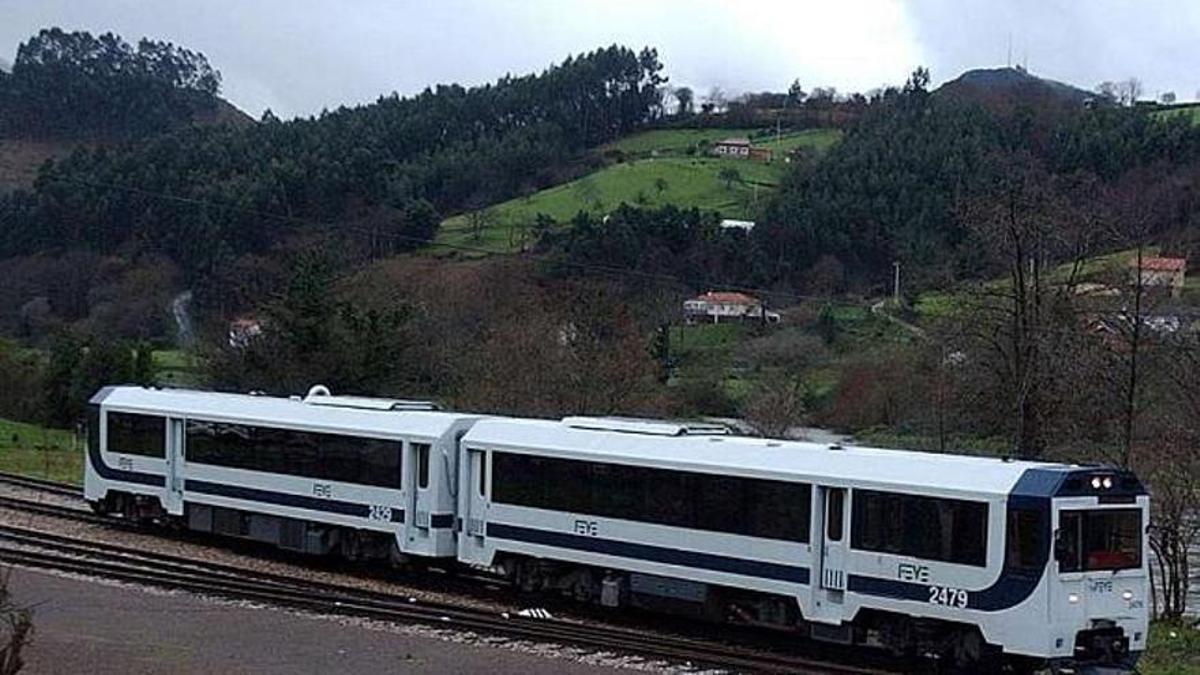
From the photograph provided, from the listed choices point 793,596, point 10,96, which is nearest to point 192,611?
point 793,596

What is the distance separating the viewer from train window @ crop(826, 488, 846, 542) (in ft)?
60.6

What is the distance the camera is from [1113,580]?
17219 mm

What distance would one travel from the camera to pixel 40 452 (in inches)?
1887

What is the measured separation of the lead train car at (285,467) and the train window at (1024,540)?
965cm

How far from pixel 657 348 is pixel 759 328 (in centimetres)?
1703

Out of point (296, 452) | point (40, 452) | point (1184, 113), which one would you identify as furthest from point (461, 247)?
point (296, 452)

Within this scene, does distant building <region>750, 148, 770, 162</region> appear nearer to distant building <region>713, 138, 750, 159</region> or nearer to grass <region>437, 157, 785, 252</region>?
distant building <region>713, 138, 750, 159</region>

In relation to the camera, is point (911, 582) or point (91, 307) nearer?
point (911, 582)

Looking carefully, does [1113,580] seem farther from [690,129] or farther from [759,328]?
[690,129]

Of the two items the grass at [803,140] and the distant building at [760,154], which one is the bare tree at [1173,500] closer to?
the grass at [803,140]

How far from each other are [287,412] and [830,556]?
11501mm

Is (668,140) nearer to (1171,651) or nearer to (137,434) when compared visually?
(137,434)

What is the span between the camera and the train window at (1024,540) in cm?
1672

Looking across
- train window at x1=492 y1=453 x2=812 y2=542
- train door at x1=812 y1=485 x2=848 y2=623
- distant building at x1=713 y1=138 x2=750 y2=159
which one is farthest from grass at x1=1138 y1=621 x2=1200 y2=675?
distant building at x1=713 y1=138 x2=750 y2=159
